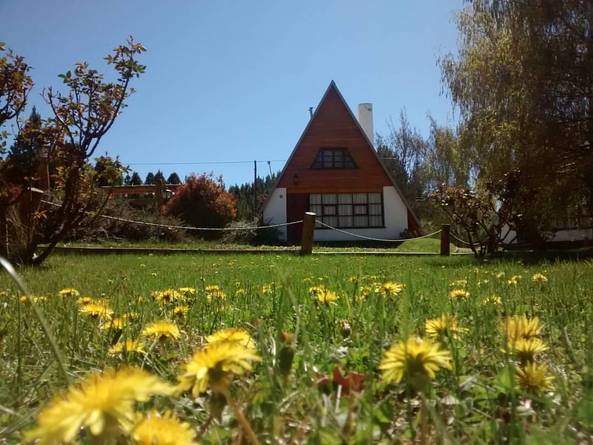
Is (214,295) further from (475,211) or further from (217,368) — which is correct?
(475,211)

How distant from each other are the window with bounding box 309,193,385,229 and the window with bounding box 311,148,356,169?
48.7 inches

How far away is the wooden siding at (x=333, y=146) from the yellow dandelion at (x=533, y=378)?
71.0ft

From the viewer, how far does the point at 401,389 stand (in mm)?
1014

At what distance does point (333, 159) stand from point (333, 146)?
0.56 meters

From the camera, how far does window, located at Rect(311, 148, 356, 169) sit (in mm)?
22750

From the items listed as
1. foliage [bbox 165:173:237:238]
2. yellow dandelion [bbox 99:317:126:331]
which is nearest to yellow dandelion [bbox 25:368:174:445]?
yellow dandelion [bbox 99:317:126:331]

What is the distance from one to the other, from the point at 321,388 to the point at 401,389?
0.23 metres

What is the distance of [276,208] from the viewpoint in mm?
22656

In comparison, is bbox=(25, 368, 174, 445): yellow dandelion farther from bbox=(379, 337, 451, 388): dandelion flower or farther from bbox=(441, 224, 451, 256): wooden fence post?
bbox=(441, 224, 451, 256): wooden fence post

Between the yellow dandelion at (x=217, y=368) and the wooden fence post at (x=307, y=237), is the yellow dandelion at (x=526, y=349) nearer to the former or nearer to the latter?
the yellow dandelion at (x=217, y=368)

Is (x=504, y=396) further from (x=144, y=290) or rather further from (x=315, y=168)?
(x=315, y=168)

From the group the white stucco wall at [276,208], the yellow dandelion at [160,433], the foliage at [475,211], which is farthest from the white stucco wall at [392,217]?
the yellow dandelion at [160,433]

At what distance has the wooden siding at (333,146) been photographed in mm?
22391

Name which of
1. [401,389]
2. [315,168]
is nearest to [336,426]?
[401,389]
